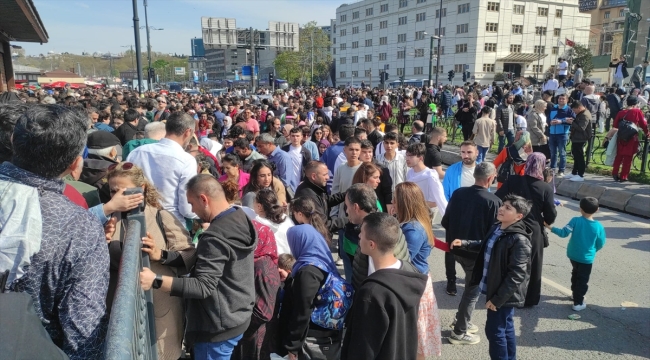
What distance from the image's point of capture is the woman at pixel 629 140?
10.0 metres

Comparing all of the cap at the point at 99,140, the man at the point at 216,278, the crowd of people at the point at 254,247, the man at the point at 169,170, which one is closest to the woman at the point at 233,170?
the crowd of people at the point at 254,247

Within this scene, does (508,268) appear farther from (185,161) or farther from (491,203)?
(185,161)

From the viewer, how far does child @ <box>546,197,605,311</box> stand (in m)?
4.91

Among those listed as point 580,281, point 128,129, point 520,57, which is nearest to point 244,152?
point 128,129

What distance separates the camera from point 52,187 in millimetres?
1692

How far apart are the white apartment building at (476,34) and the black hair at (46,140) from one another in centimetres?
6548

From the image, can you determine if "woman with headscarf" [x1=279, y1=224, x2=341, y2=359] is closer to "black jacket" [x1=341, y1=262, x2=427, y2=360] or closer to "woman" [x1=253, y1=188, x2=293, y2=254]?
"woman" [x1=253, y1=188, x2=293, y2=254]

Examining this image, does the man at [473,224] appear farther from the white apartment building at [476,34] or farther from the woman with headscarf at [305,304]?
the white apartment building at [476,34]

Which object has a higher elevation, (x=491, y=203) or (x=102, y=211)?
(x=102, y=211)

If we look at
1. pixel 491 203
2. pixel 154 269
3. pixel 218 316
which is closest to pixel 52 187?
pixel 154 269

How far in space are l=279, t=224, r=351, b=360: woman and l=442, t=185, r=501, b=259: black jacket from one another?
1774 millimetres

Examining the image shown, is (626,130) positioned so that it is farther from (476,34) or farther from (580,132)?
(476,34)

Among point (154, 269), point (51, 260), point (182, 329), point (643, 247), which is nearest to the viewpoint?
point (51, 260)

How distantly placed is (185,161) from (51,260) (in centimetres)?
269
